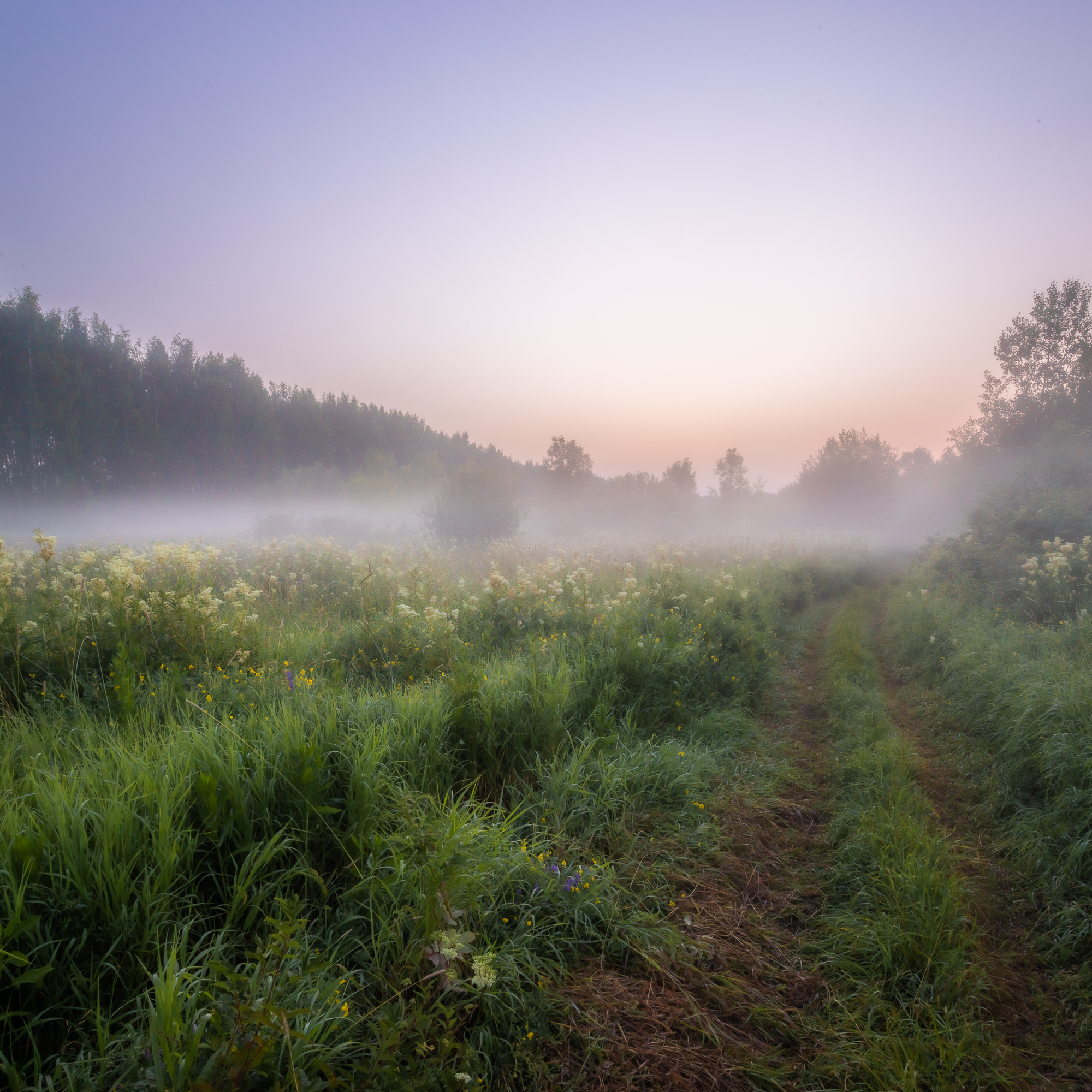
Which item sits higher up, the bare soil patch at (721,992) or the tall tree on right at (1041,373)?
Result: the tall tree on right at (1041,373)

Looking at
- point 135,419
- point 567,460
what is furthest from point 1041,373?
point 135,419

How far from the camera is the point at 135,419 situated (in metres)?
46.1

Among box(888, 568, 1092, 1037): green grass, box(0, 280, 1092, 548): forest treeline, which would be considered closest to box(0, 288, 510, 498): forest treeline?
box(0, 280, 1092, 548): forest treeline

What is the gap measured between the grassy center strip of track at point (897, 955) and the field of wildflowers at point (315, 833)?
760 mm

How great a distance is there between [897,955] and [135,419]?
60651mm

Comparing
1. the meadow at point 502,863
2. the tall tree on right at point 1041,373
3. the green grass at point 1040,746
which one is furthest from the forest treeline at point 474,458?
the meadow at point 502,863

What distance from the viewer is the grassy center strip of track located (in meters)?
2.00

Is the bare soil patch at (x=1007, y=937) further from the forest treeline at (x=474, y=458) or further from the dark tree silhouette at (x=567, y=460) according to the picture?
the dark tree silhouette at (x=567, y=460)

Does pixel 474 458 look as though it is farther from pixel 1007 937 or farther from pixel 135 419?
pixel 1007 937

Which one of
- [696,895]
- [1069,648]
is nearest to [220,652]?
[696,895]

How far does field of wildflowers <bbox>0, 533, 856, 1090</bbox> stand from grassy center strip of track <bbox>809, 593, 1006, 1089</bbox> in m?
0.76

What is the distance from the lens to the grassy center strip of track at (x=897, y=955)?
1999 mm

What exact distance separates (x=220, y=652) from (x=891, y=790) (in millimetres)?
5687

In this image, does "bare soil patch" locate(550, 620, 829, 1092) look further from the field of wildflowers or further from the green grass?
the green grass
